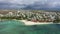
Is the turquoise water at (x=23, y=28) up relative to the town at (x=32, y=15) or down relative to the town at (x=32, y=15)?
down

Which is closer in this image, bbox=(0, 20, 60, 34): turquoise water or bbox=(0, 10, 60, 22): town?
bbox=(0, 20, 60, 34): turquoise water

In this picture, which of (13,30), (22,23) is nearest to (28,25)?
(22,23)

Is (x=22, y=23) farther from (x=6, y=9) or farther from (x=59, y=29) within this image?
(x=59, y=29)

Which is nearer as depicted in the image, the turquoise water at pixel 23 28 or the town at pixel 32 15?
→ the turquoise water at pixel 23 28

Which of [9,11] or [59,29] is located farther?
[9,11]

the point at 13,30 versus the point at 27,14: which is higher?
the point at 27,14

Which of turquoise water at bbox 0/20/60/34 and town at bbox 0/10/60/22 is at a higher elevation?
town at bbox 0/10/60/22
